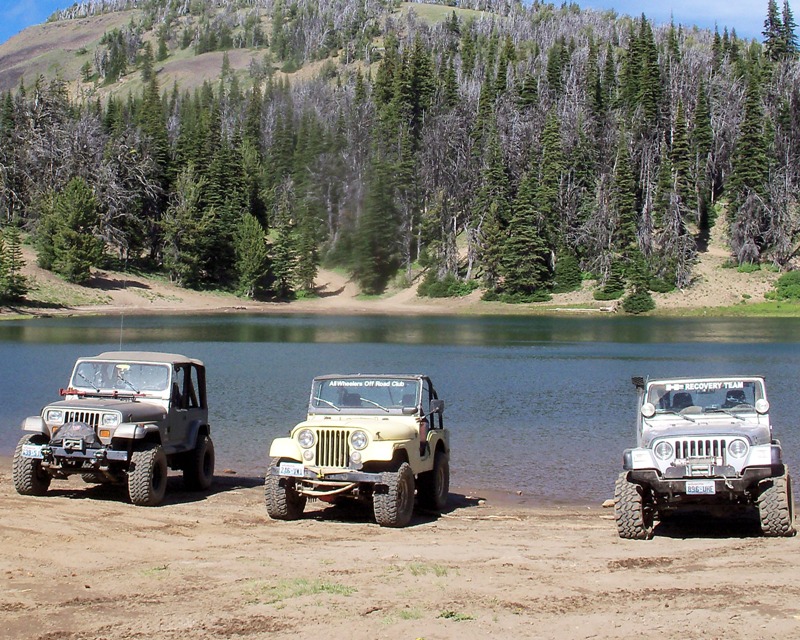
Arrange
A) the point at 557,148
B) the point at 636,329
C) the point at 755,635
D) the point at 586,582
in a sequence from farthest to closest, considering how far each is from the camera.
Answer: the point at 557,148, the point at 636,329, the point at 586,582, the point at 755,635

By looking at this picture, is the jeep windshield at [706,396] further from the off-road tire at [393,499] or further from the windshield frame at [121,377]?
the windshield frame at [121,377]

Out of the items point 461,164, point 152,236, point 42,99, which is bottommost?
point 152,236

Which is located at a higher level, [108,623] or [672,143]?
[672,143]

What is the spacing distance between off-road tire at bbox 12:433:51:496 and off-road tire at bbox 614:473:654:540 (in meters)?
8.75

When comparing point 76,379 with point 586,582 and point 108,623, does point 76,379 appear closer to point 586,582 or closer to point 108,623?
point 108,623

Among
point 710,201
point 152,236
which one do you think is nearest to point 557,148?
point 710,201

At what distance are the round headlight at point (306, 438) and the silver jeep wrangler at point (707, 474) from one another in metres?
Answer: 4.18

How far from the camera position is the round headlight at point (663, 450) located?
12109 millimetres

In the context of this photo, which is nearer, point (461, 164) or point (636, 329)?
point (636, 329)

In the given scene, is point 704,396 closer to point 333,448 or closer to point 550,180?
point 333,448

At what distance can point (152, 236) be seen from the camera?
103 m

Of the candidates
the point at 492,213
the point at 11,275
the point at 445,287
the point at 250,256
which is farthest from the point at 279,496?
the point at 492,213

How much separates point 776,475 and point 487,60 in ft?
491

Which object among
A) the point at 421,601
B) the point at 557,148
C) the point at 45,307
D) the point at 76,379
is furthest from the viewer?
the point at 557,148
